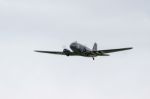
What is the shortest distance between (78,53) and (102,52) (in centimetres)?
690

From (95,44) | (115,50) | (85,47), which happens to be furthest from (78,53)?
(95,44)

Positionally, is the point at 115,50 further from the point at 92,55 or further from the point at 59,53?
the point at 59,53

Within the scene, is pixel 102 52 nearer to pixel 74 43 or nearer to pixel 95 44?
pixel 74 43

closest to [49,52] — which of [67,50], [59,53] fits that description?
[59,53]

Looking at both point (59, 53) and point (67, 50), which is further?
point (59, 53)

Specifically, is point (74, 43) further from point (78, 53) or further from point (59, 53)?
point (59, 53)

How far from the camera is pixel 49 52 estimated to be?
12112cm

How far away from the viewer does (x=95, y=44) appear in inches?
5251

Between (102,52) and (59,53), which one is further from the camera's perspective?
(59,53)

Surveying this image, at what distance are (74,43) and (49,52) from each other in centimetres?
1633

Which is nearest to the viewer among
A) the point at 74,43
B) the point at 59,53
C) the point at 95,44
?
the point at 74,43

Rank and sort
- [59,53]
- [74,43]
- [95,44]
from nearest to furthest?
[74,43]
[59,53]
[95,44]

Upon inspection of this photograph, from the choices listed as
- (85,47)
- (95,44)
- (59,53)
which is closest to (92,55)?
(85,47)

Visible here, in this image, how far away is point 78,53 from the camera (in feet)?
354
